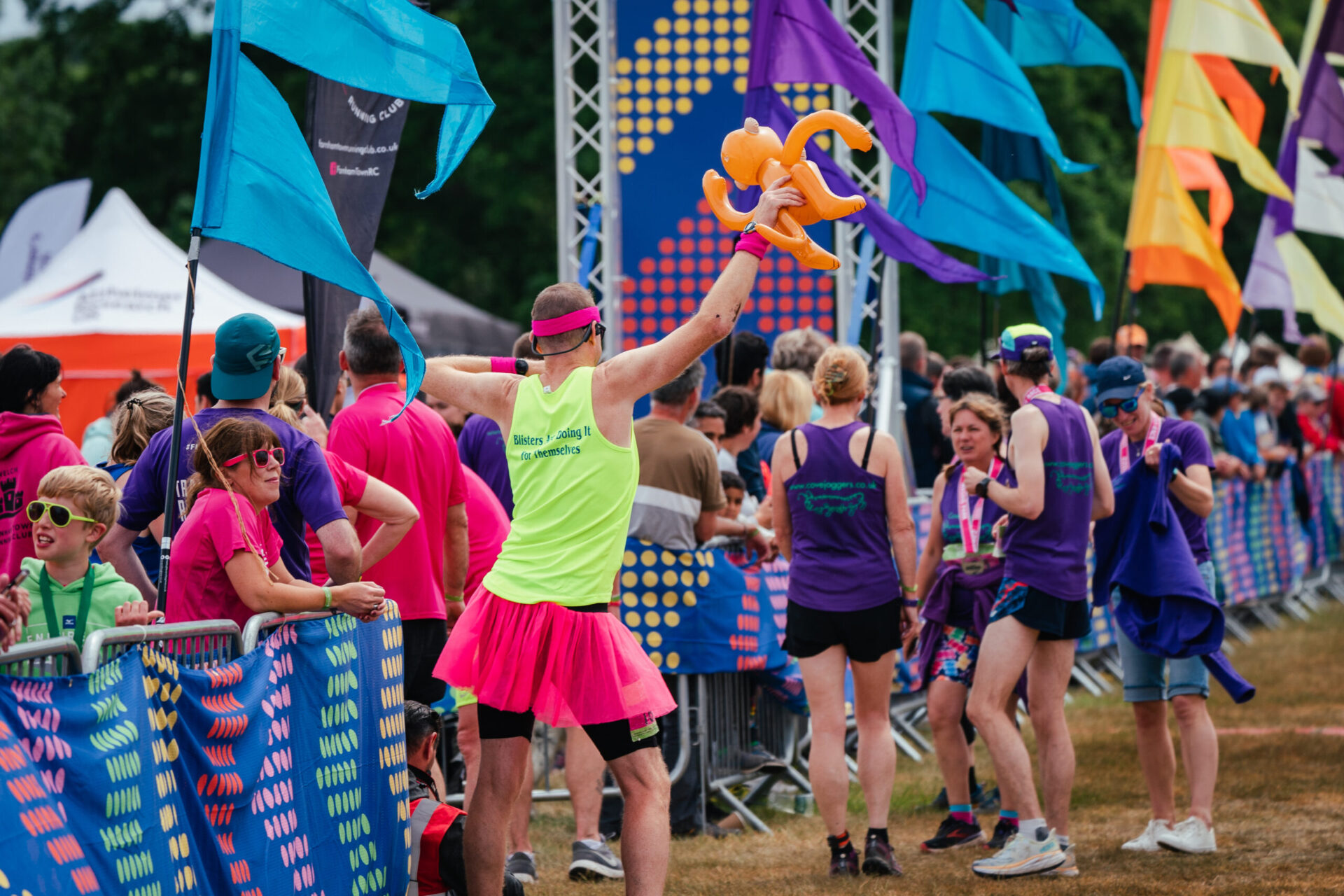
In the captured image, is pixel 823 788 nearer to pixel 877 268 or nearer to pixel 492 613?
pixel 492 613

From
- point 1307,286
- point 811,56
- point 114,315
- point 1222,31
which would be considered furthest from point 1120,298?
point 114,315

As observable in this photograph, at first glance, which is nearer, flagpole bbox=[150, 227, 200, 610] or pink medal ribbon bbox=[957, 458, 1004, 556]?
flagpole bbox=[150, 227, 200, 610]

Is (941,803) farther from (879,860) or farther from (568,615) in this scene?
(568,615)

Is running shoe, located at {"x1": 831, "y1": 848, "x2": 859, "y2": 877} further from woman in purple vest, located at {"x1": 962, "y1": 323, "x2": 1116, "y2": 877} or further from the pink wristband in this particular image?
the pink wristband

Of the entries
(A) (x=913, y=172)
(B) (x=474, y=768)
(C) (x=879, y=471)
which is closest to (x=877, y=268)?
(A) (x=913, y=172)

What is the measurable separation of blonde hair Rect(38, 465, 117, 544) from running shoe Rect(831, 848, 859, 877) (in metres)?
3.22

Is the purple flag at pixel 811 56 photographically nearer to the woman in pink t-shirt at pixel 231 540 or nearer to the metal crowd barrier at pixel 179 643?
the woman in pink t-shirt at pixel 231 540

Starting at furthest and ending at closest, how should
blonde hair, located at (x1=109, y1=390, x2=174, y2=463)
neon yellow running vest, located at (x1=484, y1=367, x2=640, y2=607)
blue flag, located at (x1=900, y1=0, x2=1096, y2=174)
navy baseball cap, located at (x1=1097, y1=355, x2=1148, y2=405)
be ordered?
blue flag, located at (x1=900, y1=0, x2=1096, y2=174) < navy baseball cap, located at (x1=1097, y1=355, x2=1148, y2=405) < blonde hair, located at (x1=109, y1=390, x2=174, y2=463) < neon yellow running vest, located at (x1=484, y1=367, x2=640, y2=607)

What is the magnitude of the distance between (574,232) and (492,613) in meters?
7.06

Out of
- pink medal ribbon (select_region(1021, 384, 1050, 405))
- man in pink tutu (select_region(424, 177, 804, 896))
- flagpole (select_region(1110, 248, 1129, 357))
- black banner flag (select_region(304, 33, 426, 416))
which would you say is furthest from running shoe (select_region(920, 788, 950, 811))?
black banner flag (select_region(304, 33, 426, 416))

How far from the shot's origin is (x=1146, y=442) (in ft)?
22.6

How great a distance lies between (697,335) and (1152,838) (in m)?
3.61

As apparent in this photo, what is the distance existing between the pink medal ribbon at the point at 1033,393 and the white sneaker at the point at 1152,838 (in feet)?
6.17

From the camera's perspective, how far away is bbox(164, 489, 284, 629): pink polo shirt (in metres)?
4.45
